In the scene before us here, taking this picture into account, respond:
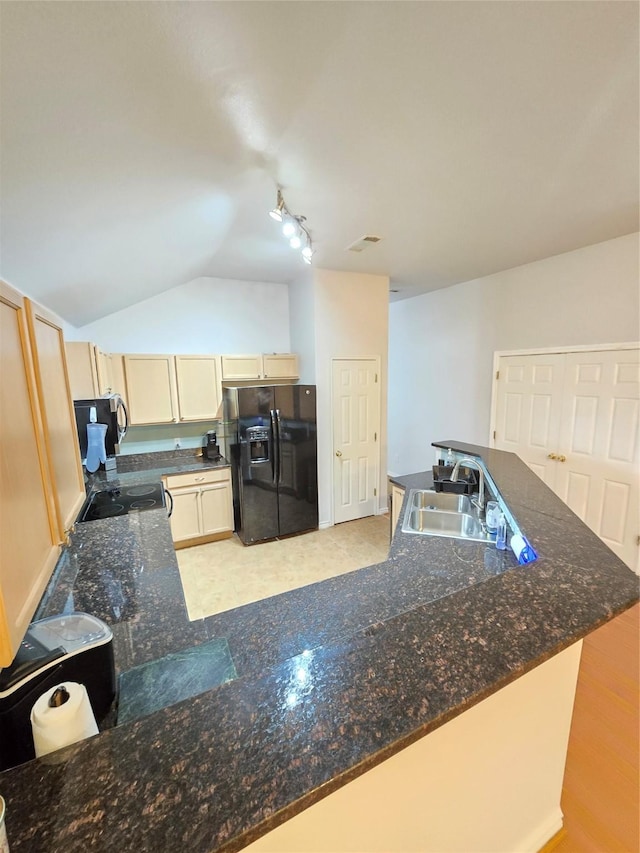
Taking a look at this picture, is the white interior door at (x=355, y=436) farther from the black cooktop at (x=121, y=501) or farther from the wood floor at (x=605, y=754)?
the wood floor at (x=605, y=754)

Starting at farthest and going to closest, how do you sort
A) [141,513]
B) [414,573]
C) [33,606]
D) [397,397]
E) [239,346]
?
[397,397]
[239,346]
[141,513]
[414,573]
[33,606]

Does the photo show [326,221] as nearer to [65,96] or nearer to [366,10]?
[366,10]

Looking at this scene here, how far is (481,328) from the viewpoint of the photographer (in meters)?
4.30

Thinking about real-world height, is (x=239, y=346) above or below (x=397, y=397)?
above

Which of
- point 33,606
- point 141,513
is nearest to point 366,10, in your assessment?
point 33,606

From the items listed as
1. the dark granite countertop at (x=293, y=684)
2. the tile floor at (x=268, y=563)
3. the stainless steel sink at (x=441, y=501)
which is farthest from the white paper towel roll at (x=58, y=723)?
the tile floor at (x=268, y=563)

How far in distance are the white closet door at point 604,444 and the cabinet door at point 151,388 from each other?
401 centimetres

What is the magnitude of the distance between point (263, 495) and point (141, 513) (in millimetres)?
1519

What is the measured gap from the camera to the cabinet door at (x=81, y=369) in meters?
2.63

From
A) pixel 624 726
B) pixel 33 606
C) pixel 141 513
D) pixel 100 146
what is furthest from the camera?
pixel 141 513

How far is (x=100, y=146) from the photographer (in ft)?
4.04

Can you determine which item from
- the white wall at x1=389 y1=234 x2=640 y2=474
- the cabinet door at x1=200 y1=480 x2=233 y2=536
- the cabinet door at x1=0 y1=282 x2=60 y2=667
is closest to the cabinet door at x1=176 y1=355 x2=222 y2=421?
the cabinet door at x1=200 y1=480 x2=233 y2=536

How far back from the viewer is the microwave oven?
8.50ft

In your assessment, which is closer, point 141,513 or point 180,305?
point 141,513
